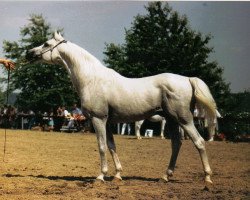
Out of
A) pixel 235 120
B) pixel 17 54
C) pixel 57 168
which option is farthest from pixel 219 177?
pixel 17 54

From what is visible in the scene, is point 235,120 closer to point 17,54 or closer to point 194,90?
point 194,90

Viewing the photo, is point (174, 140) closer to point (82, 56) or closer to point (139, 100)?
point (139, 100)

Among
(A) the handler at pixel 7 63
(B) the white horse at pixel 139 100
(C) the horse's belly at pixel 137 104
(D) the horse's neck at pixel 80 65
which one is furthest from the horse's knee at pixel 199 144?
(A) the handler at pixel 7 63

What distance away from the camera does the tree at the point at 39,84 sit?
5222cm

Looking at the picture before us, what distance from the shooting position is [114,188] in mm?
7422

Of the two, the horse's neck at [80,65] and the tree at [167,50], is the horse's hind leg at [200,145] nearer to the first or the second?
the horse's neck at [80,65]

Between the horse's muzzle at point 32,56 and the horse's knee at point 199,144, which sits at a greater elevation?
the horse's muzzle at point 32,56

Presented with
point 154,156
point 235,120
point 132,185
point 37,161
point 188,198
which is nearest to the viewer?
point 188,198

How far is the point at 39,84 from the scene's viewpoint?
176 feet

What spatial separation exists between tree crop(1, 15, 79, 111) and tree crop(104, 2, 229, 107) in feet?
29.0

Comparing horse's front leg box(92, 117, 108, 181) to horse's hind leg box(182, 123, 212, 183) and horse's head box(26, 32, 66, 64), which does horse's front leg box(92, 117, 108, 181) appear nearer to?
horse's hind leg box(182, 123, 212, 183)

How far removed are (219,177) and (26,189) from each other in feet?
14.3

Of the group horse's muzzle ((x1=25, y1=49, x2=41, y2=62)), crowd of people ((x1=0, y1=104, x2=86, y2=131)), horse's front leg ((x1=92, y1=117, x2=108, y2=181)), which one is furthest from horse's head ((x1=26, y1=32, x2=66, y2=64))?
crowd of people ((x1=0, y1=104, x2=86, y2=131))

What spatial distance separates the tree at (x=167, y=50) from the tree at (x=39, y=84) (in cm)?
883
